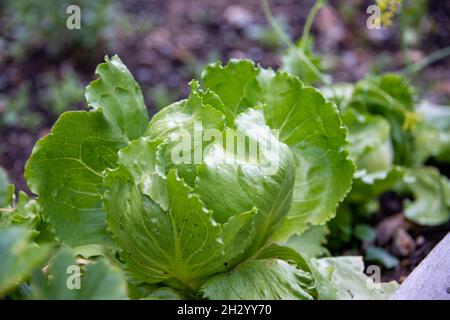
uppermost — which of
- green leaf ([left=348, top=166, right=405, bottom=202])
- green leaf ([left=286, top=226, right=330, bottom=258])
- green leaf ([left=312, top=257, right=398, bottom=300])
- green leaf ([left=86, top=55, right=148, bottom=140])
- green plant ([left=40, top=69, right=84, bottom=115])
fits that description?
green leaf ([left=86, top=55, right=148, bottom=140])

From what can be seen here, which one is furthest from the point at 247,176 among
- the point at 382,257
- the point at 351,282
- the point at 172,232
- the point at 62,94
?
the point at 62,94

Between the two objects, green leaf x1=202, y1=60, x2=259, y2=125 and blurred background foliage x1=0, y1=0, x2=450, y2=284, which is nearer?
green leaf x1=202, y1=60, x2=259, y2=125

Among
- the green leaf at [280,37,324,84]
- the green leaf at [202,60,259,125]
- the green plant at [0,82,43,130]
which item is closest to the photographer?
the green leaf at [202,60,259,125]

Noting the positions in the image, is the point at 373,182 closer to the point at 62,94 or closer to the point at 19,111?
the point at 62,94

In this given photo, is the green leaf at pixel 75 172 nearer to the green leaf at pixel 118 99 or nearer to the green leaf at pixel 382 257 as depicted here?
the green leaf at pixel 118 99

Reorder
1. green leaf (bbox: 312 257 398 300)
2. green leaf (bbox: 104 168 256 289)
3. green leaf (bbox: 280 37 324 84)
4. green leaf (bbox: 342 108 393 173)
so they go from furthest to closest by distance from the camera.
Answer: green leaf (bbox: 280 37 324 84), green leaf (bbox: 342 108 393 173), green leaf (bbox: 312 257 398 300), green leaf (bbox: 104 168 256 289)

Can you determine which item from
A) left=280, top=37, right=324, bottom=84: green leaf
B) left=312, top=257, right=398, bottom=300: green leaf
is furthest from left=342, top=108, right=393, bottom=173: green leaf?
left=312, top=257, right=398, bottom=300: green leaf

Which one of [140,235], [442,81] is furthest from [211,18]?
[140,235]

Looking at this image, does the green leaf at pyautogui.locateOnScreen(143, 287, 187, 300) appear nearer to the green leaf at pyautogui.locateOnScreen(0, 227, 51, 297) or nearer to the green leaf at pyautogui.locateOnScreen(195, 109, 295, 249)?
the green leaf at pyautogui.locateOnScreen(195, 109, 295, 249)
